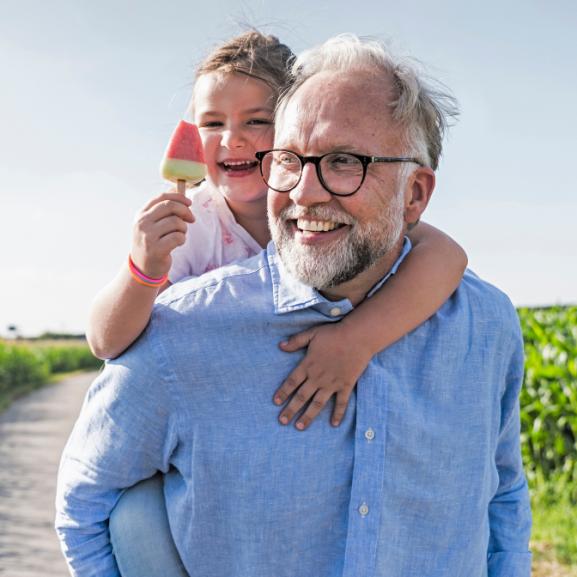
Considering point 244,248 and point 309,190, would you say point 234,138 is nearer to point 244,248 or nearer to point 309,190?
point 244,248

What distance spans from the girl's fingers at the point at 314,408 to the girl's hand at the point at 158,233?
0.55 meters

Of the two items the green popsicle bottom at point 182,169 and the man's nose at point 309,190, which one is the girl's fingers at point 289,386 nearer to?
the man's nose at point 309,190

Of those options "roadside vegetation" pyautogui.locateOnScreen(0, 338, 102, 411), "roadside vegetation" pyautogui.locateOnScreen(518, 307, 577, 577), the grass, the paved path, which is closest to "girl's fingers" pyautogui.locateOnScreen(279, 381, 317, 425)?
the grass

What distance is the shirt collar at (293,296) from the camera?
2.36 meters

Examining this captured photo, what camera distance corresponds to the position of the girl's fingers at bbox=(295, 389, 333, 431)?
2.25 m

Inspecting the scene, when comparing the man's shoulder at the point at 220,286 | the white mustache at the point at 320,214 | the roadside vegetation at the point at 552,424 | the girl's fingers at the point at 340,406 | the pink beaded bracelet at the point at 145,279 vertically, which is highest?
the white mustache at the point at 320,214

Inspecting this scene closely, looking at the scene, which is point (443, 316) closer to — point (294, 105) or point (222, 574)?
point (294, 105)

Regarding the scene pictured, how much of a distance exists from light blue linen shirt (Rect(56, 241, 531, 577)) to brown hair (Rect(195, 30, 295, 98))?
90 cm

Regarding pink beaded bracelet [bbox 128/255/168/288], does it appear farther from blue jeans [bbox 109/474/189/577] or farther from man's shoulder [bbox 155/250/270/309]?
blue jeans [bbox 109/474/189/577]

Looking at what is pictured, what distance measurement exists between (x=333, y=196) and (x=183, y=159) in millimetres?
563

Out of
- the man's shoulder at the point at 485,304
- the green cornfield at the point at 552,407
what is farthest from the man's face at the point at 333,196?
the green cornfield at the point at 552,407

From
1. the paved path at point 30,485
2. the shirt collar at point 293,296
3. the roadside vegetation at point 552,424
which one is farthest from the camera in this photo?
the paved path at point 30,485

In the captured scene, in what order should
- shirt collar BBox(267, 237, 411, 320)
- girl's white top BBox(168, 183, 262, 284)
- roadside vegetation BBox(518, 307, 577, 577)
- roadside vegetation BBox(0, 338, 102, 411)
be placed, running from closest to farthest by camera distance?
shirt collar BBox(267, 237, 411, 320)
girl's white top BBox(168, 183, 262, 284)
roadside vegetation BBox(518, 307, 577, 577)
roadside vegetation BBox(0, 338, 102, 411)

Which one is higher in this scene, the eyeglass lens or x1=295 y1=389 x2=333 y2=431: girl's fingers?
the eyeglass lens
